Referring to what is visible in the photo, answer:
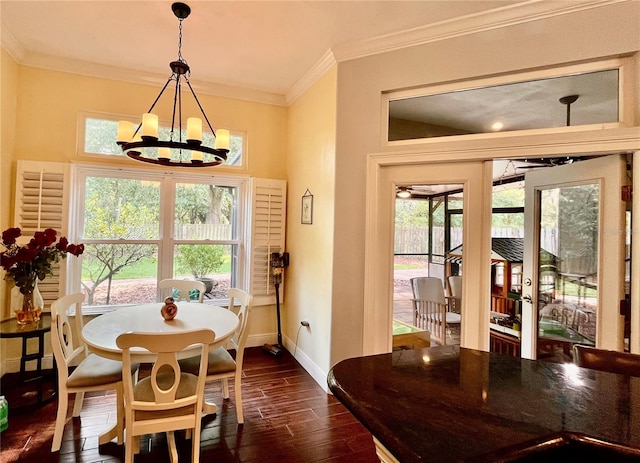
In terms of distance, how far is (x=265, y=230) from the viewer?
386cm

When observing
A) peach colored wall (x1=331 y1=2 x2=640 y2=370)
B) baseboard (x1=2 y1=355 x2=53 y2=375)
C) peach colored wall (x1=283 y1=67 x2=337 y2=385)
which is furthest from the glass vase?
peach colored wall (x1=331 y1=2 x2=640 y2=370)

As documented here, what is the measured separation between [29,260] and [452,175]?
3.31 metres

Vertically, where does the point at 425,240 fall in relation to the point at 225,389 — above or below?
above

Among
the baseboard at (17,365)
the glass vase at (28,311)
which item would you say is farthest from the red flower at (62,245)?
the baseboard at (17,365)

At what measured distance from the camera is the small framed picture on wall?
3368 mm

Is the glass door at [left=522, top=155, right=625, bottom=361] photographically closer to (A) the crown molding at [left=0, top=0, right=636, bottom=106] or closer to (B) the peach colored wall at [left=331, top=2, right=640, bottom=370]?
(B) the peach colored wall at [left=331, top=2, right=640, bottom=370]

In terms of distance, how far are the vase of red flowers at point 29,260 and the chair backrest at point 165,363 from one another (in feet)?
4.63

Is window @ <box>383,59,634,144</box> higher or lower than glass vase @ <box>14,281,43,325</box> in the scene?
higher

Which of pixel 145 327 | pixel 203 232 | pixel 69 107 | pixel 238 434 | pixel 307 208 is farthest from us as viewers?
pixel 203 232

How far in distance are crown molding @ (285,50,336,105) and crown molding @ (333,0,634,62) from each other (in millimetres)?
131

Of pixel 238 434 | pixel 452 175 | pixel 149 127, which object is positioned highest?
pixel 149 127

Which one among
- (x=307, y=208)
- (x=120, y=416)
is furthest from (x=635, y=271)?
(x=120, y=416)

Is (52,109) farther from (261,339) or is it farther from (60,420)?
(261,339)

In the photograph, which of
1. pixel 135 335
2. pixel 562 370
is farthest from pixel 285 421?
pixel 562 370
